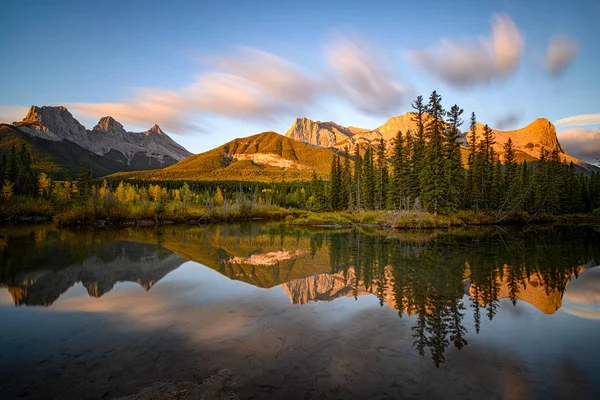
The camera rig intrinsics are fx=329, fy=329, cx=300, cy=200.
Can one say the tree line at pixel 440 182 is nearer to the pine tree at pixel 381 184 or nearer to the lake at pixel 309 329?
the pine tree at pixel 381 184

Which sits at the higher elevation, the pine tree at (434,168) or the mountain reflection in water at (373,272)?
the pine tree at (434,168)

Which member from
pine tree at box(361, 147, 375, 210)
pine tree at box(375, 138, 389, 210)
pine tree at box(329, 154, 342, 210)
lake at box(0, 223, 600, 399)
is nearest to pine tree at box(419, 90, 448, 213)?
pine tree at box(375, 138, 389, 210)

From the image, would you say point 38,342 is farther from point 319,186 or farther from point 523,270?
point 319,186

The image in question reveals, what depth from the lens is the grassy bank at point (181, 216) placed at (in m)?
46.6

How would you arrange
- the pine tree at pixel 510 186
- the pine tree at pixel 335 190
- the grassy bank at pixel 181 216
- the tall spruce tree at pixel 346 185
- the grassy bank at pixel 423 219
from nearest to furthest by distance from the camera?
the grassy bank at pixel 423 219, the grassy bank at pixel 181 216, the pine tree at pixel 510 186, the tall spruce tree at pixel 346 185, the pine tree at pixel 335 190

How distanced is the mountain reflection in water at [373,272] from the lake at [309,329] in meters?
0.11

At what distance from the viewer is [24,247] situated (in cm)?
2583

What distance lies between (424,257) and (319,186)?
68.2 meters

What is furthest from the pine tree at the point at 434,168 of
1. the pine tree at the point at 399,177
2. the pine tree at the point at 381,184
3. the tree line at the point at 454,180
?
the pine tree at the point at 381,184

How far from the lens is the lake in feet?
20.8

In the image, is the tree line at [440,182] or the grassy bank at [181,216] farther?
the tree line at [440,182]

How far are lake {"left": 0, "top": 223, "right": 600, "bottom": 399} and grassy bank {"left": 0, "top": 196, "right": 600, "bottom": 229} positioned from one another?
2706 cm

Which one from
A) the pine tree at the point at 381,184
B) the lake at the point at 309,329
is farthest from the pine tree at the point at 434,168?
the lake at the point at 309,329

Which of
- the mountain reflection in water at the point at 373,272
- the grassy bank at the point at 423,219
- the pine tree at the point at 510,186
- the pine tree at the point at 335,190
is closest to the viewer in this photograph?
the mountain reflection in water at the point at 373,272
